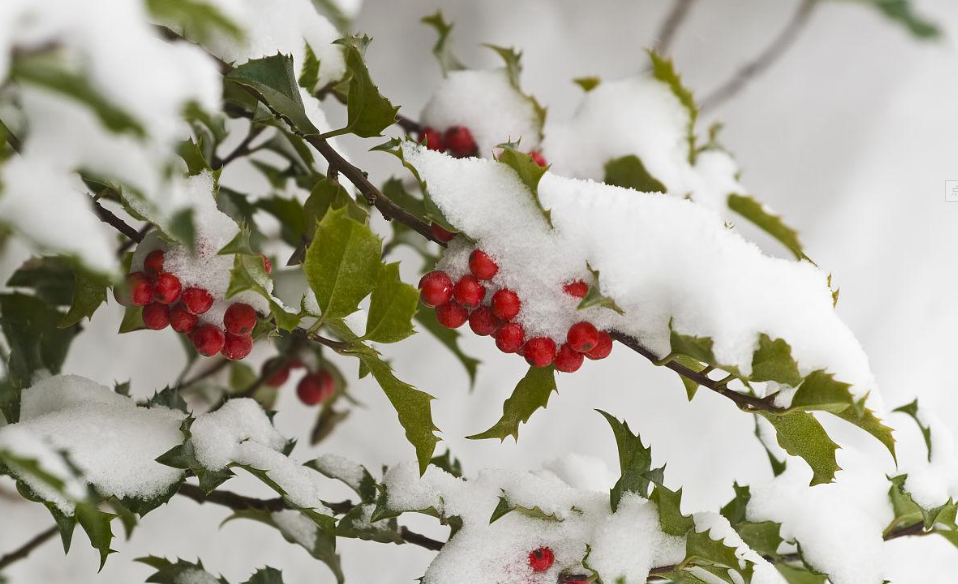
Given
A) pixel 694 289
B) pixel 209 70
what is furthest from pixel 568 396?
pixel 209 70

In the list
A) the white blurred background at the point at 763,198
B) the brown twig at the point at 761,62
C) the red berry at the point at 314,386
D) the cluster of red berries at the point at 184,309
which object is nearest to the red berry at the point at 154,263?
the cluster of red berries at the point at 184,309

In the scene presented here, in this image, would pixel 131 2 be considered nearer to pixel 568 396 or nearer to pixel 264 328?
pixel 264 328

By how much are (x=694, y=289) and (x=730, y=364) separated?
0.05 m

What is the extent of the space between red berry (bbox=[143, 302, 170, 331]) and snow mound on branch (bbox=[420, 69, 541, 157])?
1.09 ft

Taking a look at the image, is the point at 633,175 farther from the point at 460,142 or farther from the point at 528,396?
the point at 528,396

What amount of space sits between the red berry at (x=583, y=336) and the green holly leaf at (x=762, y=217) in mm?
323

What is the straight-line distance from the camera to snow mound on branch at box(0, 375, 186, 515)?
0.50 metres

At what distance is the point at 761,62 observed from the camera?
109 cm

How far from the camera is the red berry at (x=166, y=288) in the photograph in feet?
1.57

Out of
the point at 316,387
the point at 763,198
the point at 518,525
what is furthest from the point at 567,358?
the point at 763,198

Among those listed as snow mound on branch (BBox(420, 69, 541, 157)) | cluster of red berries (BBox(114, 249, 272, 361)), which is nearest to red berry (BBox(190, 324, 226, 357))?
cluster of red berries (BBox(114, 249, 272, 361))

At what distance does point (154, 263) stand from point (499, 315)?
0.21m

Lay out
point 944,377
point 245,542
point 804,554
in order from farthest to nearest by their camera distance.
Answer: point 944,377 < point 245,542 < point 804,554

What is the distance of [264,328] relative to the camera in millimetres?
499
